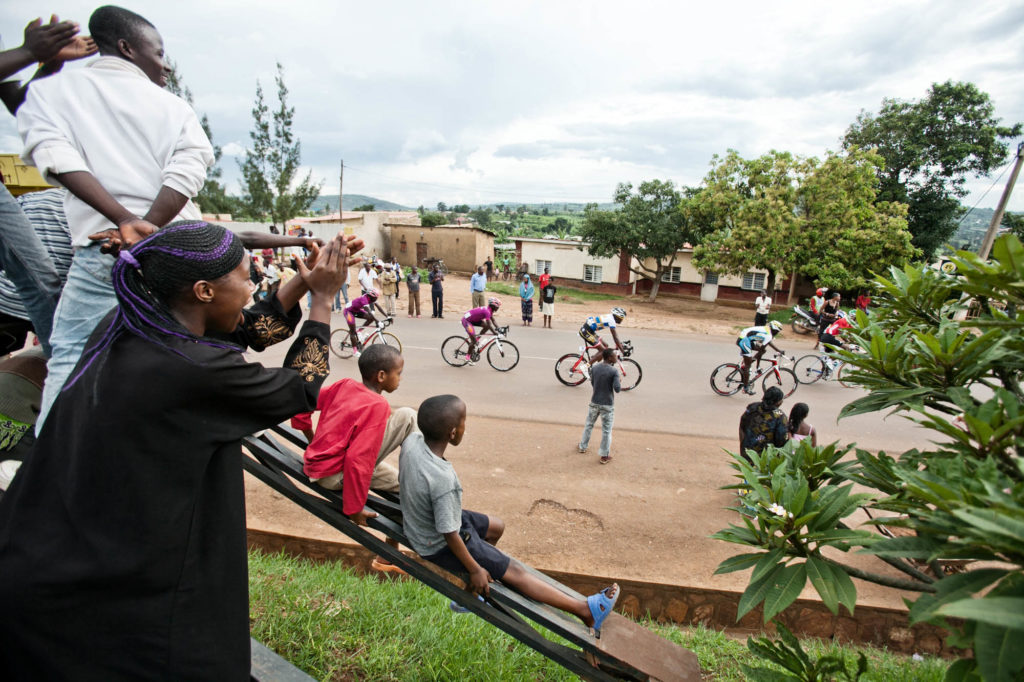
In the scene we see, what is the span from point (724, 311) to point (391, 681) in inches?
928

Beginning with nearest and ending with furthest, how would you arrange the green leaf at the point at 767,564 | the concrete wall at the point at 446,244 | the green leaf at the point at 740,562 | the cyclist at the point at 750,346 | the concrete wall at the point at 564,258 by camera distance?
1. the green leaf at the point at 767,564
2. the green leaf at the point at 740,562
3. the cyclist at the point at 750,346
4. the concrete wall at the point at 564,258
5. the concrete wall at the point at 446,244

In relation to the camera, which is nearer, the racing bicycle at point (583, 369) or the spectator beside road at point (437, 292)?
the racing bicycle at point (583, 369)

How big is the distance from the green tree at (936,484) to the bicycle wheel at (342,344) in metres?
10.0

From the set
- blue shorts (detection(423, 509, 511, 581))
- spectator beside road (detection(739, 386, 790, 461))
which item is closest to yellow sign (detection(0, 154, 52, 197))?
blue shorts (detection(423, 509, 511, 581))

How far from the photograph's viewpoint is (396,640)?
2912 millimetres

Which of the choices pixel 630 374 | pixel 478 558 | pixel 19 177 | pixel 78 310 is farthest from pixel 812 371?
pixel 19 177

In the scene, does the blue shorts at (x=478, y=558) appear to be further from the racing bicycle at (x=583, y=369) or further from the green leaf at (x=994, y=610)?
the racing bicycle at (x=583, y=369)

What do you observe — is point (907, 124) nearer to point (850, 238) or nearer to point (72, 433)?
point (850, 238)

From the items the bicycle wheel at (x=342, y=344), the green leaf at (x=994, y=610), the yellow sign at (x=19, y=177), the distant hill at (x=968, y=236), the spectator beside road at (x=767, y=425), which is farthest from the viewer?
the bicycle wheel at (x=342, y=344)

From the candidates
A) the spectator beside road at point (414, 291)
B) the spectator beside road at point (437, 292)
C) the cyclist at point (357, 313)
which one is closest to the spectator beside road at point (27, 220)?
the cyclist at point (357, 313)

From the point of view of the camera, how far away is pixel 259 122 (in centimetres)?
2450

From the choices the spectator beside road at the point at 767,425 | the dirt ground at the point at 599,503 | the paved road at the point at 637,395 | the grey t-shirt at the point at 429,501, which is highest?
the grey t-shirt at the point at 429,501

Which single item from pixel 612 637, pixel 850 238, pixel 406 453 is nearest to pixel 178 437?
pixel 406 453

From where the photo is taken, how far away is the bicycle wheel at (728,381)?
9797 millimetres
